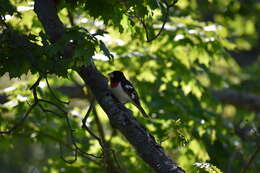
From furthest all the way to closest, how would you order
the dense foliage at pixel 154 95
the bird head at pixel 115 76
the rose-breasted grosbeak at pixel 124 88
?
the dense foliage at pixel 154 95 → the bird head at pixel 115 76 → the rose-breasted grosbeak at pixel 124 88

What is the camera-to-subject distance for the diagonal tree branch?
11.2 feet

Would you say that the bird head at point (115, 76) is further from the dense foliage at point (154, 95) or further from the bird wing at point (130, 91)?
the dense foliage at point (154, 95)

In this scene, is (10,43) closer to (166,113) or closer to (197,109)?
(166,113)

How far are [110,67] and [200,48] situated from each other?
923 millimetres

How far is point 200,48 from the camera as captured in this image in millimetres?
4988

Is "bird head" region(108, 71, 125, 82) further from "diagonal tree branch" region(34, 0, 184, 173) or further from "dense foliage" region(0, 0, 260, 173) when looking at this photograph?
"diagonal tree branch" region(34, 0, 184, 173)

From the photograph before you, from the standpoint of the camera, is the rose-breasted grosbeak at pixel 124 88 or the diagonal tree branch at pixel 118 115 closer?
the diagonal tree branch at pixel 118 115

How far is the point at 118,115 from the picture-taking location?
3.50 metres

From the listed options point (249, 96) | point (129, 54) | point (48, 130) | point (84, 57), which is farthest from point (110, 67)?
point (249, 96)

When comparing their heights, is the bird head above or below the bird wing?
above

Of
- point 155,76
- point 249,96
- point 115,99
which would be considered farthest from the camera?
point 249,96

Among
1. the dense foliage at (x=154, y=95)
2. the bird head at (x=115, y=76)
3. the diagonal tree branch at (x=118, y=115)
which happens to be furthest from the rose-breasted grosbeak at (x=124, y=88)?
the diagonal tree branch at (x=118, y=115)

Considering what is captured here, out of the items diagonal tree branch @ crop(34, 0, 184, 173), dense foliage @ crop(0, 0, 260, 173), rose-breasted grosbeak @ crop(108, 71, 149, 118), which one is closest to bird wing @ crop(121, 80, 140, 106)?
rose-breasted grosbeak @ crop(108, 71, 149, 118)

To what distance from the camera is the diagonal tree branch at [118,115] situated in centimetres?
340
